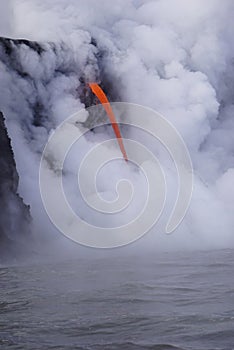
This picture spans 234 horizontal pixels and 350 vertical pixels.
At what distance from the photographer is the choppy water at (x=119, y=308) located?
36.3 feet

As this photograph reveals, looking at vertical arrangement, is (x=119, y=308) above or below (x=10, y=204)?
below

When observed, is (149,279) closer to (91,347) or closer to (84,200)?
(91,347)

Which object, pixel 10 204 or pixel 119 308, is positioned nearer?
pixel 119 308

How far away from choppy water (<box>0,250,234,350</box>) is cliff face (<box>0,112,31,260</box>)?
36.5 feet

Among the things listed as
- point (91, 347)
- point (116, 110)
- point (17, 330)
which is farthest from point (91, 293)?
point (116, 110)

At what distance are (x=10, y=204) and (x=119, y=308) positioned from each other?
22587 millimetres

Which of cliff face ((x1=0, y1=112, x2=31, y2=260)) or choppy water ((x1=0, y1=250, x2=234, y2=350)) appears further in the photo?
cliff face ((x1=0, y1=112, x2=31, y2=260))

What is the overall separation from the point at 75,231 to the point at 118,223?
4425 millimetres

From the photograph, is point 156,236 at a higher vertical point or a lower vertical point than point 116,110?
lower

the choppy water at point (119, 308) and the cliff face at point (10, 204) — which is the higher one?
the cliff face at point (10, 204)

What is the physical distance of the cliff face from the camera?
35094 millimetres

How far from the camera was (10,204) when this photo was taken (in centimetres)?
3572

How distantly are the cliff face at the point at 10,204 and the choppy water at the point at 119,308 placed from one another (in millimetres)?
11117

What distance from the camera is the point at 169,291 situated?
16.9m
